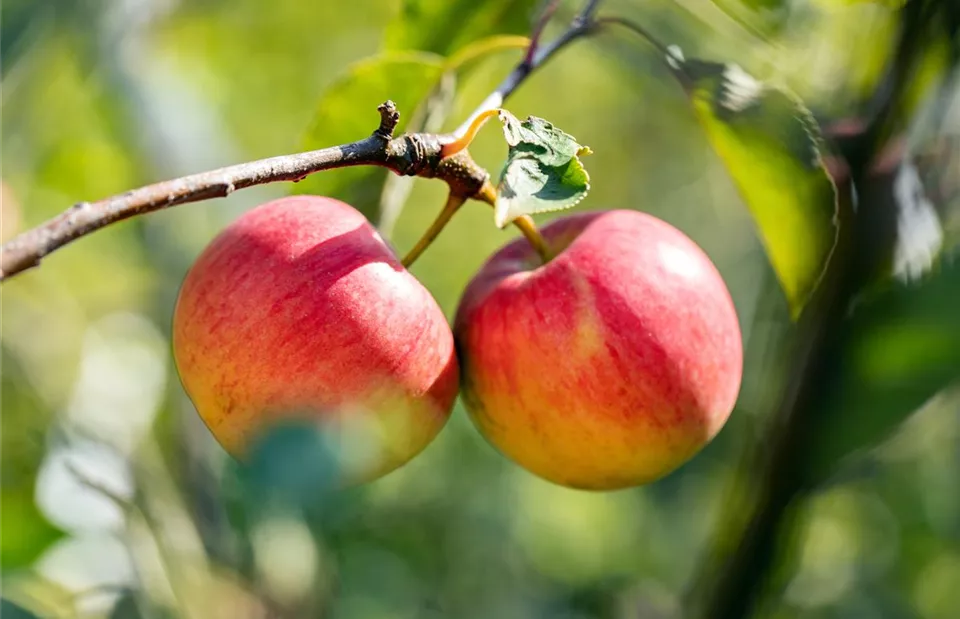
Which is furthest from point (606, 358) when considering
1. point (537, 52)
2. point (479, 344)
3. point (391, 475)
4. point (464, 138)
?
point (391, 475)

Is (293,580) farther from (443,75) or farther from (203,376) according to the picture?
(443,75)

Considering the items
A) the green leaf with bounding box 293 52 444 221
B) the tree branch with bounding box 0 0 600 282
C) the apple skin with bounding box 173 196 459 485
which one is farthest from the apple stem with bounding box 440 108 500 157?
the green leaf with bounding box 293 52 444 221

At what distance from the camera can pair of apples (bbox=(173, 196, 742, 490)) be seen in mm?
935

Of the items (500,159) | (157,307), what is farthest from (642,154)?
(157,307)

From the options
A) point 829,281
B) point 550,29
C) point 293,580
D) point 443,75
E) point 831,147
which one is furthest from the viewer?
point 550,29

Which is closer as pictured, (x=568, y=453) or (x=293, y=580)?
(x=568, y=453)

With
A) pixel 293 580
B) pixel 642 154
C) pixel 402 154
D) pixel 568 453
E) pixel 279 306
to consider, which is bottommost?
pixel 642 154

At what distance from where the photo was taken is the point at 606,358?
1026 mm

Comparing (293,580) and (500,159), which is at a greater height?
(293,580)

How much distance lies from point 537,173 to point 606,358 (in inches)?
10.8

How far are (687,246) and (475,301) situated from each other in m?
0.25

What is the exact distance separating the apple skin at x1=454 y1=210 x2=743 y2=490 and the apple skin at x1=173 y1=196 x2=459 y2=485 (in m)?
0.09

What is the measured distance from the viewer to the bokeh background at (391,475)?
1354 mm

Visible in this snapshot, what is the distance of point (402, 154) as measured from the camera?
34.5 inches
